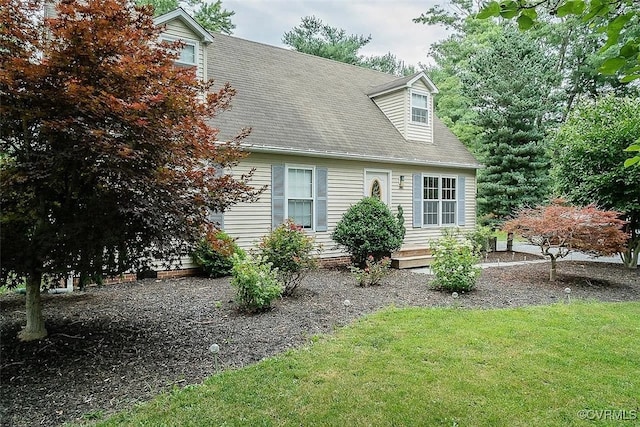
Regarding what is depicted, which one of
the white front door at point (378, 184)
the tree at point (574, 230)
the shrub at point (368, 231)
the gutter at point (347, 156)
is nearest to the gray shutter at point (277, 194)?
the gutter at point (347, 156)

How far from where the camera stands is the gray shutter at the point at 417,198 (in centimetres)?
1205

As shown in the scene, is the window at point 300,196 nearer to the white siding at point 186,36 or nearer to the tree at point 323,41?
the white siding at point 186,36

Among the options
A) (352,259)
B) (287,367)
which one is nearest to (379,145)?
(352,259)

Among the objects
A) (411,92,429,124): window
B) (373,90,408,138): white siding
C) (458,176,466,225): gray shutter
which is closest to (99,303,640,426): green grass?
(458,176,466,225): gray shutter

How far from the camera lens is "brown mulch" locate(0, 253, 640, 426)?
320cm

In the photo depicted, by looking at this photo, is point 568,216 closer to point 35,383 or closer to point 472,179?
point 472,179

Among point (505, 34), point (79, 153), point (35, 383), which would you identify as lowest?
point (35, 383)

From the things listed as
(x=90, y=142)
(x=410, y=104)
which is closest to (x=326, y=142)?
(x=410, y=104)

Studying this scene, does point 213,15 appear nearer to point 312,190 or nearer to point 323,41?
point 323,41

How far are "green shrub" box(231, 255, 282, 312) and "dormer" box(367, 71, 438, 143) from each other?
8.65 meters

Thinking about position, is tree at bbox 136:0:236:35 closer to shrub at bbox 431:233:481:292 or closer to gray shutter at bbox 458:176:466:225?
gray shutter at bbox 458:176:466:225

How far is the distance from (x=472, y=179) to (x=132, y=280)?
429 inches

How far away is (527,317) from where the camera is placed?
5.31m

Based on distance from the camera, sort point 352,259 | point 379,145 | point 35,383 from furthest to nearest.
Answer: point 379,145
point 352,259
point 35,383
